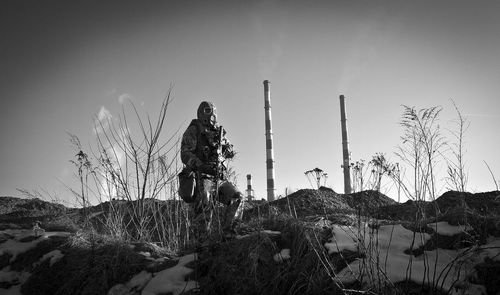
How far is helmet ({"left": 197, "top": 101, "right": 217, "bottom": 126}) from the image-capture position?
433cm

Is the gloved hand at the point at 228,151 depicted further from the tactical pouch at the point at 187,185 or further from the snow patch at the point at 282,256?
the snow patch at the point at 282,256

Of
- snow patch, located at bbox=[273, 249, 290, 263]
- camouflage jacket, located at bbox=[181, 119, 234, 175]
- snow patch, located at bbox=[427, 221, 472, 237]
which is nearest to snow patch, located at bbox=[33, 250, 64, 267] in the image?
camouflage jacket, located at bbox=[181, 119, 234, 175]

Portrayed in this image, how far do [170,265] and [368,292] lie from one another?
1.76 metres

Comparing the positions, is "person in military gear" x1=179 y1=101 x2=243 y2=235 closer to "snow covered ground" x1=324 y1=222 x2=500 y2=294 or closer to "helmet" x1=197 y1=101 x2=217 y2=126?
"helmet" x1=197 y1=101 x2=217 y2=126

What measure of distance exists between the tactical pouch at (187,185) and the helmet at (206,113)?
0.67m

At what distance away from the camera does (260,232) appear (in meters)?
2.99

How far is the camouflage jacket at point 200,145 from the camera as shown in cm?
413

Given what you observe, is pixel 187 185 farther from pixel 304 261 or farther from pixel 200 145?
pixel 304 261

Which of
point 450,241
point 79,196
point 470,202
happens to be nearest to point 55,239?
point 79,196

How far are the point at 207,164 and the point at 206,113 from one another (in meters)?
0.64

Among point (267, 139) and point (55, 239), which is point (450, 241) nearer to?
point (55, 239)

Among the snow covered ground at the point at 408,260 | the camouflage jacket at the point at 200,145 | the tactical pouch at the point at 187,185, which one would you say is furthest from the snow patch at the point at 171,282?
the camouflage jacket at the point at 200,145

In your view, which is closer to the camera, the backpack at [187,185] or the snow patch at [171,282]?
the snow patch at [171,282]

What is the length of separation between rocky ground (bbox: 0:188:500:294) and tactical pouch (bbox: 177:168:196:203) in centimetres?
62
